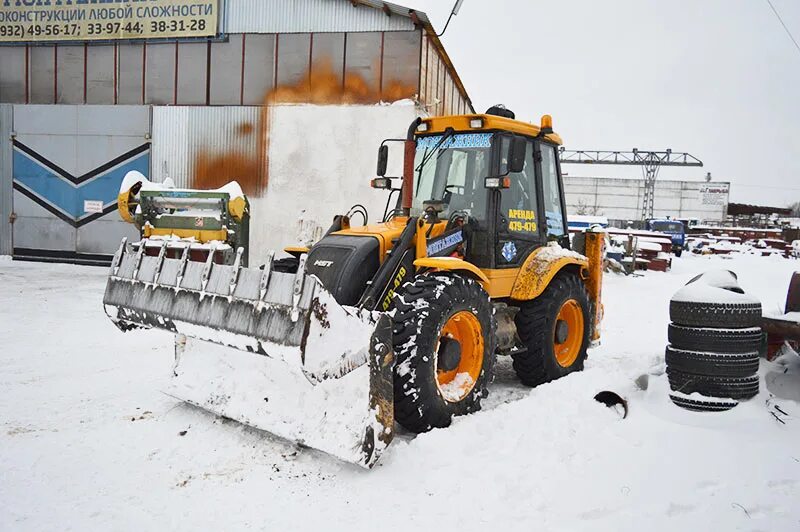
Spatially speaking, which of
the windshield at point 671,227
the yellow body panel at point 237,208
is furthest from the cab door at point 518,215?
the windshield at point 671,227

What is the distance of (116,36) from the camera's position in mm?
15047

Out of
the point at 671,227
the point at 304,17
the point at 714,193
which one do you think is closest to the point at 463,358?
the point at 304,17

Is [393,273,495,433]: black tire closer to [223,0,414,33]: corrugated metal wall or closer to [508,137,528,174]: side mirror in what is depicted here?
[508,137,528,174]: side mirror

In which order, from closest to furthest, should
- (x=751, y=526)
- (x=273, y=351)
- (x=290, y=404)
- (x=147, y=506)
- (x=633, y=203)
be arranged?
1. (x=751, y=526)
2. (x=147, y=506)
3. (x=273, y=351)
4. (x=290, y=404)
5. (x=633, y=203)

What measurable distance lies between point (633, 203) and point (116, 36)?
50678 mm

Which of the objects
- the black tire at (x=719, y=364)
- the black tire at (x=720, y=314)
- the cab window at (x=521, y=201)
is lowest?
the black tire at (x=719, y=364)

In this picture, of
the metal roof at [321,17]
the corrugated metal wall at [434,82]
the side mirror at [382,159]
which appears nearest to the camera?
the side mirror at [382,159]

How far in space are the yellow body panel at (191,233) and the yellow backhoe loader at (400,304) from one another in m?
5.71

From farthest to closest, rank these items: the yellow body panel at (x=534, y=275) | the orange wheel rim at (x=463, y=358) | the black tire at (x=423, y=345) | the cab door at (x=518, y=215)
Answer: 1. the yellow body panel at (x=534, y=275)
2. the cab door at (x=518, y=215)
3. the orange wheel rim at (x=463, y=358)
4. the black tire at (x=423, y=345)

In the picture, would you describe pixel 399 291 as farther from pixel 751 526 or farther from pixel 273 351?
pixel 751 526

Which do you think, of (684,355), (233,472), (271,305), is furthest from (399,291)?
(684,355)

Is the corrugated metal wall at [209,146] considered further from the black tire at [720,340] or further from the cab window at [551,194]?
the black tire at [720,340]

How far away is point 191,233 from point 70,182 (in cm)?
718

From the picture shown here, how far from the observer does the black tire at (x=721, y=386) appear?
418 cm
